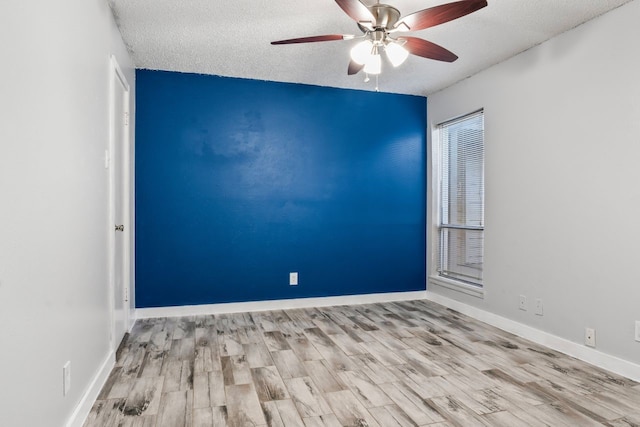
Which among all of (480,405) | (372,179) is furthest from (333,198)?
(480,405)

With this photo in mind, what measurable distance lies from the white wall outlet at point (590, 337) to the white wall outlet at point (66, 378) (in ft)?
10.4

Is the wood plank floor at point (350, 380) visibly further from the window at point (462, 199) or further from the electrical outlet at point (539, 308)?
the window at point (462, 199)

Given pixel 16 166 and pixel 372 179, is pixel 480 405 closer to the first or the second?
pixel 16 166

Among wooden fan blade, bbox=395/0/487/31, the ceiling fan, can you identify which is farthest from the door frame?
wooden fan blade, bbox=395/0/487/31

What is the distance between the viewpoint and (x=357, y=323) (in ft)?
12.4

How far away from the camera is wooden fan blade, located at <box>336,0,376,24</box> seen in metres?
2.03

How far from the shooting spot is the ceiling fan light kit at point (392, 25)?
2055 mm

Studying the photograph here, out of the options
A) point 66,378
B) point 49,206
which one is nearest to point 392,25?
point 49,206

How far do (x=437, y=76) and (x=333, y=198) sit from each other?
5.38 feet

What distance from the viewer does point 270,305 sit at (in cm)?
426

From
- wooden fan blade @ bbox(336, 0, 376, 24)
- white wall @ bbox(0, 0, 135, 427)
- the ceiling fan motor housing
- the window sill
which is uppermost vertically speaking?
the ceiling fan motor housing

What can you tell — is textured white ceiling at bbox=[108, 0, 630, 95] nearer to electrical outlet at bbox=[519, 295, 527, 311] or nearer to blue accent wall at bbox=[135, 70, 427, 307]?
blue accent wall at bbox=[135, 70, 427, 307]

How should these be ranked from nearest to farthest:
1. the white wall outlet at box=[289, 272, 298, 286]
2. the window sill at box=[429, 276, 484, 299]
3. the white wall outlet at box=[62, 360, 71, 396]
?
the white wall outlet at box=[62, 360, 71, 396] → the window sill at box=[429, 276, 484, 299] → the white wall outlet at box=[289, 272, 298, 286]

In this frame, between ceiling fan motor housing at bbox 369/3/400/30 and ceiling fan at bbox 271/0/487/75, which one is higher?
ceiling fan motor housing at bbox 369/3/400/30
